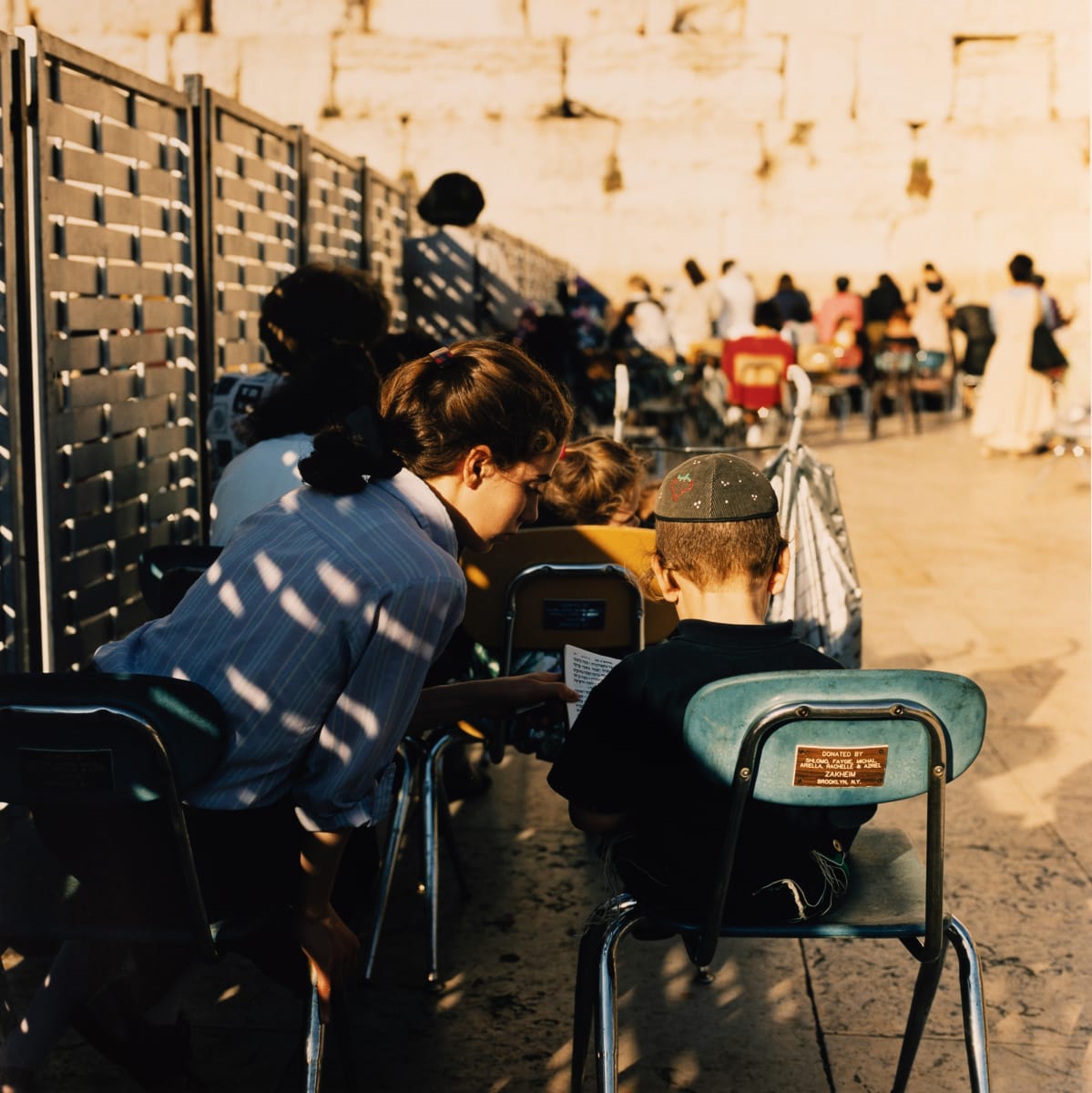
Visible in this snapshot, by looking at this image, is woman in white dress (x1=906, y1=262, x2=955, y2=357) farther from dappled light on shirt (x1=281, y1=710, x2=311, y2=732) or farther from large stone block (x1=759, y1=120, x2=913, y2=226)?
dappled light on shirt (x1=281, y1=710, x2=311, y2=732)

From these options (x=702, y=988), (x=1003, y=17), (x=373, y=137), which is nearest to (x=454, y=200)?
(x=702, y=988)

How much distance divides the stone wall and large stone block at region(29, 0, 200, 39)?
42 cm

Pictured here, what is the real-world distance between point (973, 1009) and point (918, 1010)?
0.69 ft

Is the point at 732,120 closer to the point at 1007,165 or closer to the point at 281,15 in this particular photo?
the point at 1007,165

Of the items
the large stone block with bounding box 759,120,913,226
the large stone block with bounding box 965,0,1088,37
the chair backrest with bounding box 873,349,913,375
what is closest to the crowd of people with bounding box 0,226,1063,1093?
the chair backrest with bounding box 873,349,913,375

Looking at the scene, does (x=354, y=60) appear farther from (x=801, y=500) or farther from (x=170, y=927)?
(x=170, y=927)

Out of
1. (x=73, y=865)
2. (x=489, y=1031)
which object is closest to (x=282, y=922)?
(x=73, y=865)

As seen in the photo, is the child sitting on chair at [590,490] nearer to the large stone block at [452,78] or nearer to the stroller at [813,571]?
the stroller at [813,571]

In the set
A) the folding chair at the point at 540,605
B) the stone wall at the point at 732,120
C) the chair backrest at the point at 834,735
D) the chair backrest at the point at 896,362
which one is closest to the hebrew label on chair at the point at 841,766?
the chair backrest at the point at 834,735

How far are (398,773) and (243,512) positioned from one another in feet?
2.17

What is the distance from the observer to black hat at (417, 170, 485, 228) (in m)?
7.31

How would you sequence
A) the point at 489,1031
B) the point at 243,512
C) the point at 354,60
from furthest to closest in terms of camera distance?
the point at 354,60 < the point at 243,512 < the point at 489,1031

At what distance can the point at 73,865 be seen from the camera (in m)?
2.10

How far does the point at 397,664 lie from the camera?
201 centimetres
